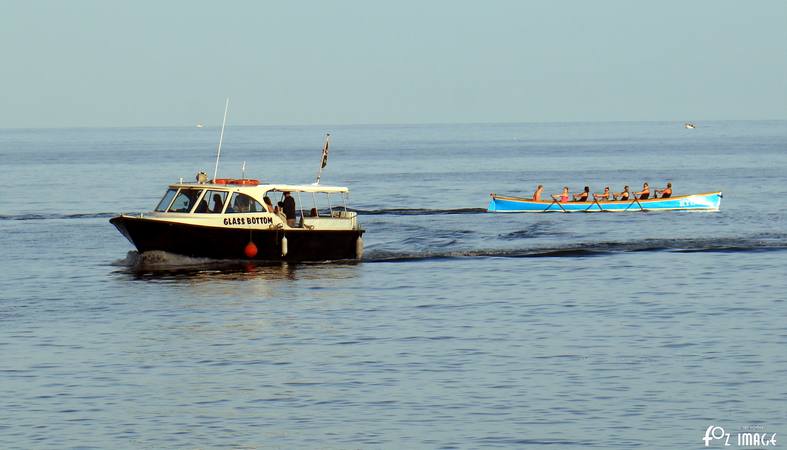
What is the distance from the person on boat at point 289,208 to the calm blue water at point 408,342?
58.5 inches

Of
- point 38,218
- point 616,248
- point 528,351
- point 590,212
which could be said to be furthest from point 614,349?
point 38,218

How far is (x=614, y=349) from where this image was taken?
96.5 ft

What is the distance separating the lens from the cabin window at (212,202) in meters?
42.5

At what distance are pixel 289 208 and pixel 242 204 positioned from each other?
158cm

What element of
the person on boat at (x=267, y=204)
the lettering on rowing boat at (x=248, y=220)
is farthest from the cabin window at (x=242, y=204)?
Answer: the lettering on rowing boat at (x=248, y=220)

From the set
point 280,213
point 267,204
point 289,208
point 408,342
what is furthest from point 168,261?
point 408,342

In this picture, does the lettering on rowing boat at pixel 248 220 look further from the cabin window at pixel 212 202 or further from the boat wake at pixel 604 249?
the boat wake at pixel 604 249

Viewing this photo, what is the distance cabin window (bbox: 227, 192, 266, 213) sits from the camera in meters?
42.8

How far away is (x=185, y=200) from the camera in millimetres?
42844

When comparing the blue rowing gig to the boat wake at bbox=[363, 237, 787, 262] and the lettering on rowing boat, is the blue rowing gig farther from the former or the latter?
the lettering on rowing boat

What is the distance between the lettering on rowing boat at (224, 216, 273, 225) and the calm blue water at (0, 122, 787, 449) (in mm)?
1517

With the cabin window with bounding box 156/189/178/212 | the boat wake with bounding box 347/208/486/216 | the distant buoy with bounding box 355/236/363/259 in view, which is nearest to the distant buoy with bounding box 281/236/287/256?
the distant buoy with bounding box 355/236/363/259

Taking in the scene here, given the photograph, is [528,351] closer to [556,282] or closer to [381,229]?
[556,282]

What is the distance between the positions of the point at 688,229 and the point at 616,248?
10863 millimetres
